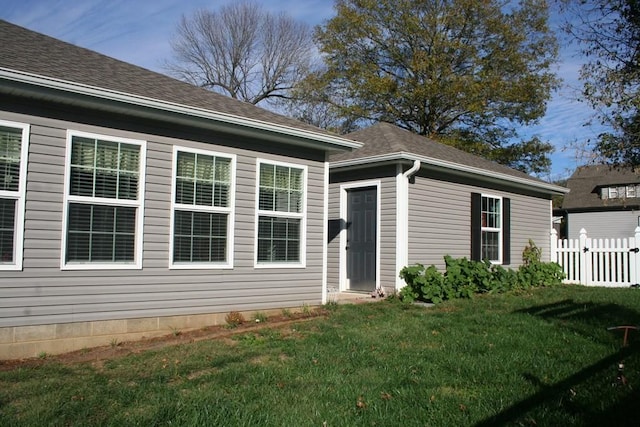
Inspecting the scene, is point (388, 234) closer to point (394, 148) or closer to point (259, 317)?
point (394, 148)

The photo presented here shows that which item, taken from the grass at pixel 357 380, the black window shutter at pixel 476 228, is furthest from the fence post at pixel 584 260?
the grass at pixel 357 380

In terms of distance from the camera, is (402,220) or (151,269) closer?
(151,269)

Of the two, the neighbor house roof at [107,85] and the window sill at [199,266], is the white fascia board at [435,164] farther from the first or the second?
the window sill at [199,266]

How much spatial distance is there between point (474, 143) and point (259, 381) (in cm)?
2251

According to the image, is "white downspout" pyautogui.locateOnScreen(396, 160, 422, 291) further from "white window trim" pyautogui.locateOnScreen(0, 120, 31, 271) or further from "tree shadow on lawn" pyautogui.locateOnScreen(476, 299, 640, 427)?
"white window trim" pyautogui.locateOnScreen(0, 120, 31, 271)

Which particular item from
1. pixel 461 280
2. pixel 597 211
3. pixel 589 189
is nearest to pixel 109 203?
pixel 461 280

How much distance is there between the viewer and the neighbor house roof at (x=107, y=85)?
19.6ft

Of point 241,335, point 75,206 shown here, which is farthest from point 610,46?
point 75,206

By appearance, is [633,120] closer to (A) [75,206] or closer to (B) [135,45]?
(A) [75,206]

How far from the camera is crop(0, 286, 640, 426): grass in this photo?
13.0 feet

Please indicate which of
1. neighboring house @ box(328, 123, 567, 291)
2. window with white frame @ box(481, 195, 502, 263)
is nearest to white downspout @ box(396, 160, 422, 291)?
neighboring house @ box(328, 123, 567, 291)

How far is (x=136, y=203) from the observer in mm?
6809

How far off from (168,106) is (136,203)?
126 cm

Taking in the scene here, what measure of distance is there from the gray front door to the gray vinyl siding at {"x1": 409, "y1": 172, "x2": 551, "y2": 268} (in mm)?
752
